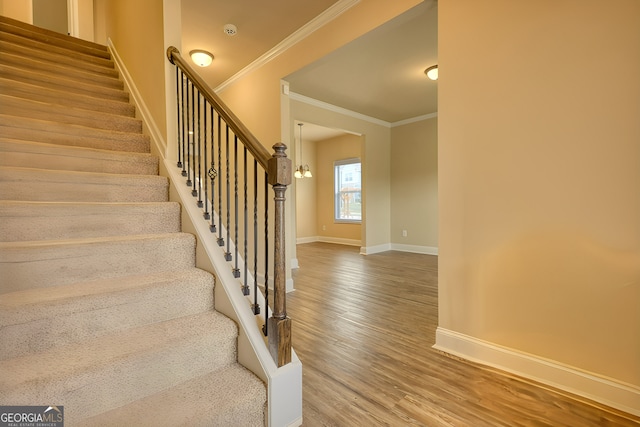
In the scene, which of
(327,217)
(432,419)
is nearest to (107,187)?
(432,419)

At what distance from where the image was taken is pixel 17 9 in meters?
4.39

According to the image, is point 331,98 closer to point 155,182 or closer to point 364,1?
point 364,1

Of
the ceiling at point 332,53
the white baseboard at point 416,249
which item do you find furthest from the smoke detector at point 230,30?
the white baseboard at point 416,249

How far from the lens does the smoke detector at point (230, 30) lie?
9.77 ft

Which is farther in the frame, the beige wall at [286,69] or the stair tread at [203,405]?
the beige wall at [286,69]

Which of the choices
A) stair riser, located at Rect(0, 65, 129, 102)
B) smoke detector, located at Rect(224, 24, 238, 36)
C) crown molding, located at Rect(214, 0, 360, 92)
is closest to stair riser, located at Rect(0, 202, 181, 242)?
stair riser, located at Rect(0, 65, 129, 102)

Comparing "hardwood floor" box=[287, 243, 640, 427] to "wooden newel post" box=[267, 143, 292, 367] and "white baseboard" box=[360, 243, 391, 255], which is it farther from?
"white baseboard" box=[360, 243, 391, 255]

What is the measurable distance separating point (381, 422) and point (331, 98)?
4588mm

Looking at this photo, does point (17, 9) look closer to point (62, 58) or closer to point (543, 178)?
point (62, 58)

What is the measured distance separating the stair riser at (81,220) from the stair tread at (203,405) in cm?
97

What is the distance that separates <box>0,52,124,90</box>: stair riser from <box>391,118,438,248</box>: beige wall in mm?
5100

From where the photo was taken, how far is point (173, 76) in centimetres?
219

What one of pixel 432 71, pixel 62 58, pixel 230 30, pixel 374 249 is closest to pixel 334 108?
pixel 432 71

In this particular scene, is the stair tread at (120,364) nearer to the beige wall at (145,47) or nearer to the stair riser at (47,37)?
the beige wall at (145,47)
